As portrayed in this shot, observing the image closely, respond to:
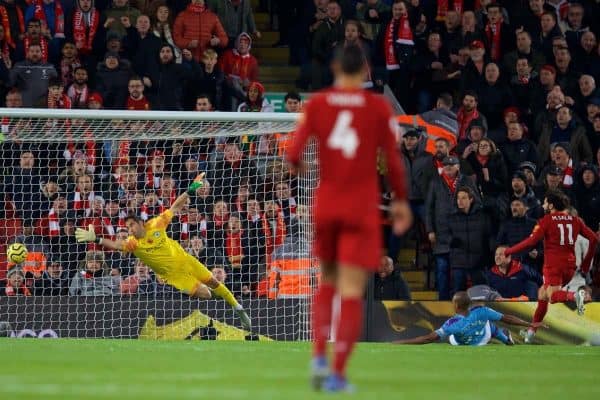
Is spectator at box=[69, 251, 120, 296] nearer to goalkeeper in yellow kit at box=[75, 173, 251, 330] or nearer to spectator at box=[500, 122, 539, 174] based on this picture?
goalkeeper in yellow kit at box=[75, 173, 251, 330]

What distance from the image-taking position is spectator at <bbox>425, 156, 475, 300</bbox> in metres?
18.7

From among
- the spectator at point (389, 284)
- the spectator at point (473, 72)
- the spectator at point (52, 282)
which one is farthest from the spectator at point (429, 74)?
the spectator at point (52, 282)

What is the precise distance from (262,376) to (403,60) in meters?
12.2

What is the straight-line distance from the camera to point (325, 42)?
21375 mm

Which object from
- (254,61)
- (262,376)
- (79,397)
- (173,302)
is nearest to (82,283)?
(173,302)

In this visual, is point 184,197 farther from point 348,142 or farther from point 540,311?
point 348,142

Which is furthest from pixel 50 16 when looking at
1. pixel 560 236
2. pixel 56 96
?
pixel 560 236

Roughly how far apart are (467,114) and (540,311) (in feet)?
14.7

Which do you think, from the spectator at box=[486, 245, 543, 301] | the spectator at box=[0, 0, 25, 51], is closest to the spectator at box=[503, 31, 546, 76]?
the spectator at box=[486, 245, 543, 301]

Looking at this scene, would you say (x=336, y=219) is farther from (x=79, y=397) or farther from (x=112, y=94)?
(x=112, y=94)

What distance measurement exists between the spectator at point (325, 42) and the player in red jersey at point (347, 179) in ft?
42.0

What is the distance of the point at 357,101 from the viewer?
838 centimetres

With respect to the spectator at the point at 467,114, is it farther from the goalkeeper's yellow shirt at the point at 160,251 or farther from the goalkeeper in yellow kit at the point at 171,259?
the goalkeeper's yellow shirt at the point at 160,251

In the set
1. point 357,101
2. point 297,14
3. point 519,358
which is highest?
point 297,14
